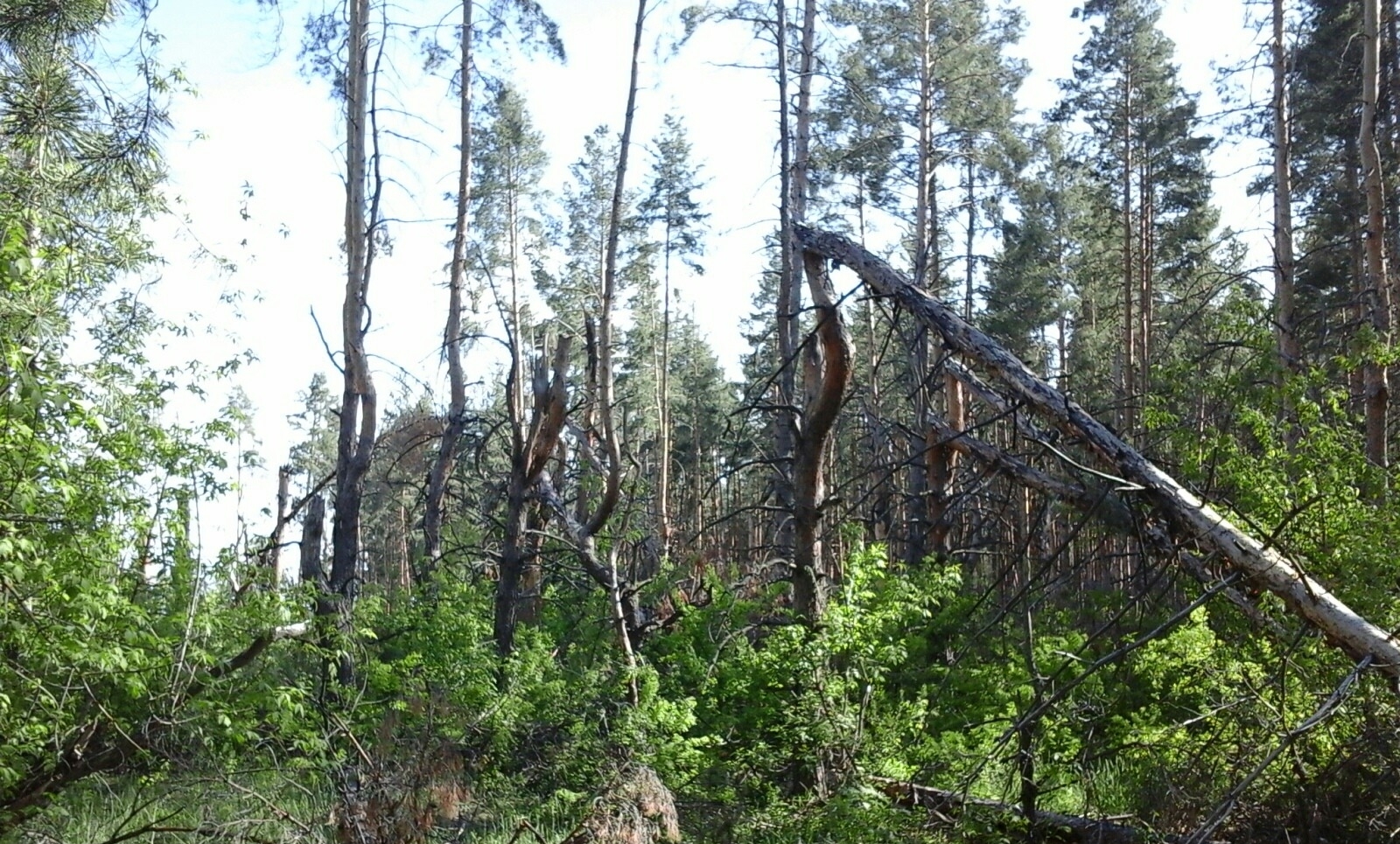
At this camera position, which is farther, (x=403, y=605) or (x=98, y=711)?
(x=403, y=605)

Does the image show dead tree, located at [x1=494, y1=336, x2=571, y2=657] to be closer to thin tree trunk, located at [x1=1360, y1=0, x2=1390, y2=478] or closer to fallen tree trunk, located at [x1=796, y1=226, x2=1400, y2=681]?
fallen tree trunk, located at [x1=796, y1=226, x2=1400, y2=681]

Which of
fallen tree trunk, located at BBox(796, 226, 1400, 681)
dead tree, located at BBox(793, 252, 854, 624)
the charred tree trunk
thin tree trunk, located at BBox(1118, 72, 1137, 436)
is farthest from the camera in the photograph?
thin tree trunk, located at BBox(1118, 72, 1137, 436)

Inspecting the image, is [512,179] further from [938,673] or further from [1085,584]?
[938,673]

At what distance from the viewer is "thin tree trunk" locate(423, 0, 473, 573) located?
45.6 feet

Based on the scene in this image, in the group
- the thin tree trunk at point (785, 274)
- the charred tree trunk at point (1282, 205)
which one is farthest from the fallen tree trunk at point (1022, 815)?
the charred tree trunk at point (1282, 205)

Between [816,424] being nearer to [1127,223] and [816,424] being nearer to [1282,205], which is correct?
[1282,205]

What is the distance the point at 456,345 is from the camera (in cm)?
1529

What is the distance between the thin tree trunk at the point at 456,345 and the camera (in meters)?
13.9

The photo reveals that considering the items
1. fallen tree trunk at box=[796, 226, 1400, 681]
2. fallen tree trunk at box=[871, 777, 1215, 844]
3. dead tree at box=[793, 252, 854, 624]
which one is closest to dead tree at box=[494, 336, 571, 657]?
dead tree at box=[793, 252, 854, 624]

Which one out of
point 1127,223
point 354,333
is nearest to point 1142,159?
point 1127,223

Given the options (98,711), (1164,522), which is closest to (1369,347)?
(1164,522)

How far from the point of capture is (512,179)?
101ft

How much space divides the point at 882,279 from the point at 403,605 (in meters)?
7.95

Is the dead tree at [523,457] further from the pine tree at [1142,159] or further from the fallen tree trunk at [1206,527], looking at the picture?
the pine tree at [1142,159]
